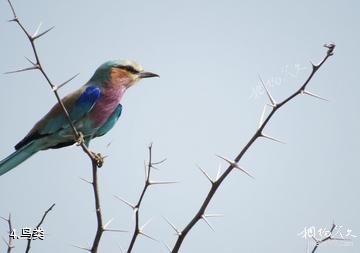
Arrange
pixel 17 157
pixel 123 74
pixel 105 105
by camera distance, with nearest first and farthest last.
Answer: pixel 17 157 < pixel 105 105 < pixel 123 74

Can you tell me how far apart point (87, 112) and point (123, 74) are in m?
0.64

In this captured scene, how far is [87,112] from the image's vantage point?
5.14 metres

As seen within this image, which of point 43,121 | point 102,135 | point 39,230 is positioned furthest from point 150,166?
point 102,135

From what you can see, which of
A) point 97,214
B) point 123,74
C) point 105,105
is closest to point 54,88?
point 97,214

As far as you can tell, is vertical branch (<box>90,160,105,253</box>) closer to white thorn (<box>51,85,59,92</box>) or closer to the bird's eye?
white thorn (<box>51,85,59,92</box>)

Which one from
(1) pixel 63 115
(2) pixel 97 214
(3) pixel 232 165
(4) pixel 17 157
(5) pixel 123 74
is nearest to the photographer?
(3) pixel 232 165

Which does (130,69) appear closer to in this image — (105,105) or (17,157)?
(105,105)

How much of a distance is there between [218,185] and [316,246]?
2.49 ft

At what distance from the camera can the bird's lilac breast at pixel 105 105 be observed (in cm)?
521

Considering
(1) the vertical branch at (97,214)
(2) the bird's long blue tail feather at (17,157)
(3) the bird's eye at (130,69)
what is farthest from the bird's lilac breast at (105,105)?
(1) the vertical branch at (97,214)

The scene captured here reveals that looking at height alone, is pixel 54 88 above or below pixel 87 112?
below

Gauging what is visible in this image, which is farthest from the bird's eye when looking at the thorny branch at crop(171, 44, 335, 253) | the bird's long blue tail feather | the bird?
the thorny branch at crop(171, 44, 335, 253)

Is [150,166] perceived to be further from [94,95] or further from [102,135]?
[102,135]

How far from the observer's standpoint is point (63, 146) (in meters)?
5.38
